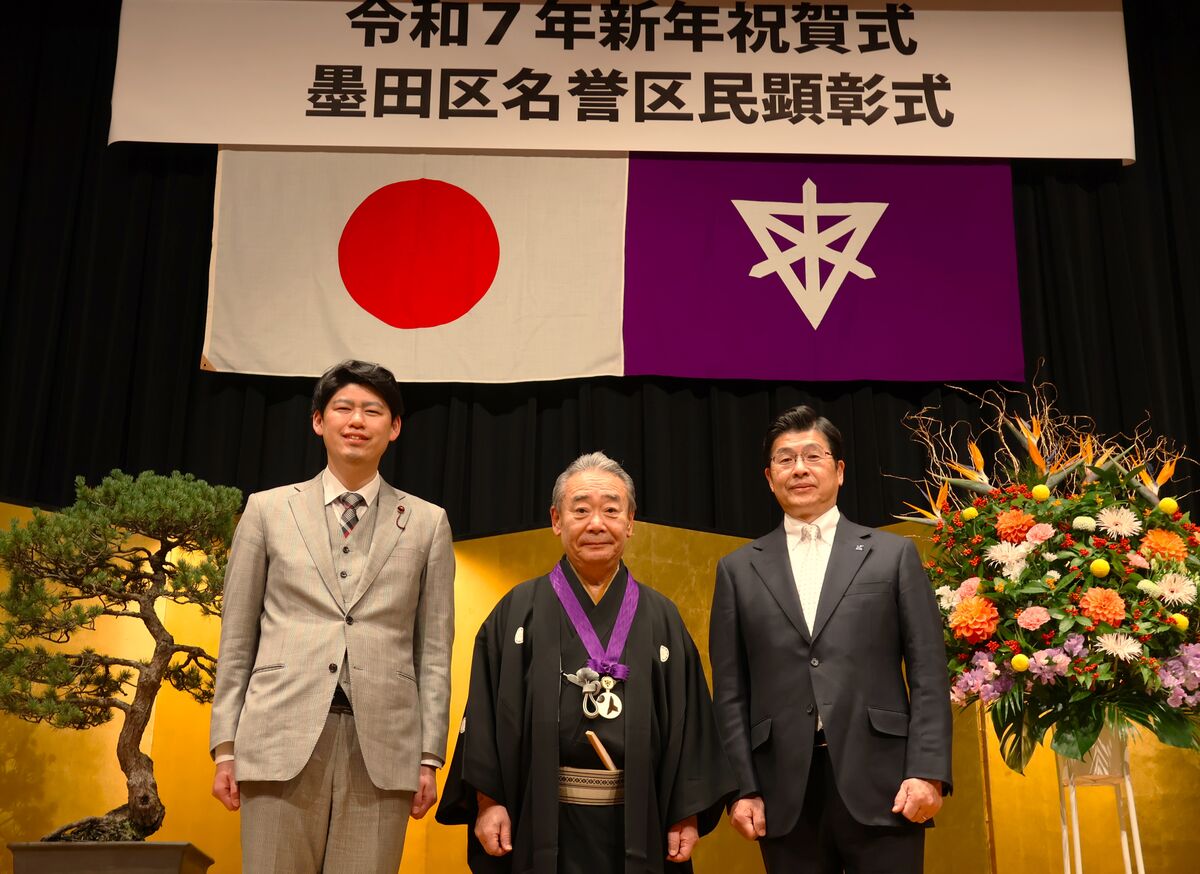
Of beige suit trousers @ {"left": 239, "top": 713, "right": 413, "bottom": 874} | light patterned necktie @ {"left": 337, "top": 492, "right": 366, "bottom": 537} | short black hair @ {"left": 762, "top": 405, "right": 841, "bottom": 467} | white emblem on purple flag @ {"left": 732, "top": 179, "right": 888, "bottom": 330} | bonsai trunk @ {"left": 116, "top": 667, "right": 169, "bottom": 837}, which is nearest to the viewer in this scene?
beige suit trousers @ {"left": 239, "top": 713, "right": 413, "bottom": 874}

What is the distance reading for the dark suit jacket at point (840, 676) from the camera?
2324mm

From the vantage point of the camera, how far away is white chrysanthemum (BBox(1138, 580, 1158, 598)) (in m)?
2.67

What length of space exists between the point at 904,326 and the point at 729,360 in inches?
28.6

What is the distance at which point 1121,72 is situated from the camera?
4.99m

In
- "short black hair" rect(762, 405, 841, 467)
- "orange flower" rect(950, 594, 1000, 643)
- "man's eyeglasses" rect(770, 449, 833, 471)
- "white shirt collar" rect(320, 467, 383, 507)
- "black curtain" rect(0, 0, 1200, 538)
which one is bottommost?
"orange flower" rect(950, 594, 1000, 643)

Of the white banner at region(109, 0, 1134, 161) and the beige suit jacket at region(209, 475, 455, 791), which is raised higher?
the white banner at region(109, 0, 1134, 161)

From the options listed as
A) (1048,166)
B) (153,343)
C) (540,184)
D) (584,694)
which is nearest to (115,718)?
(153,343)

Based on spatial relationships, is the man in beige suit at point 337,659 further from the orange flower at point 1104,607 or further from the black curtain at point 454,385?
the black curtain at point 454,385

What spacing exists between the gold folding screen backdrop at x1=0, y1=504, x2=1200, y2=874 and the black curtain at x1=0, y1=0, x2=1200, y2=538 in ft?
3.58

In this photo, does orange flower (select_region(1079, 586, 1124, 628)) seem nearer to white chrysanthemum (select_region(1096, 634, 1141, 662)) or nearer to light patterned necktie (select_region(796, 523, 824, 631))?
white chrysanthemum (select_region(1096, 634, 1141, 662))

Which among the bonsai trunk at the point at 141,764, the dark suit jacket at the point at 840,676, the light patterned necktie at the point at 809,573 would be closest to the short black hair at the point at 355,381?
the dark suit jacket at the point at 840,676

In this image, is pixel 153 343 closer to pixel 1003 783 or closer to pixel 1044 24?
pixel 1003 783

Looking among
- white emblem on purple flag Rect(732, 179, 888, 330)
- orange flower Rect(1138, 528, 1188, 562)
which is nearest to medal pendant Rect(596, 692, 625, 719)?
orange flower Rect(1138, 528, 1188, 562)

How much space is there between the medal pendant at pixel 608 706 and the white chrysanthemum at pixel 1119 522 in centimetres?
126
